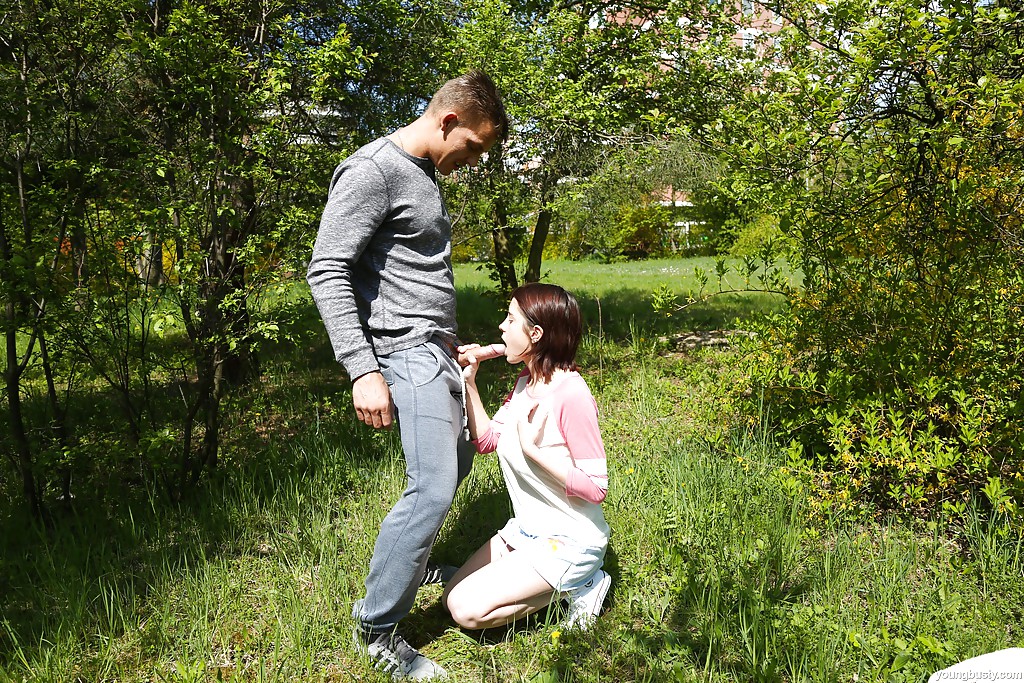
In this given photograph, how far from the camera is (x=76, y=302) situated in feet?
11.4

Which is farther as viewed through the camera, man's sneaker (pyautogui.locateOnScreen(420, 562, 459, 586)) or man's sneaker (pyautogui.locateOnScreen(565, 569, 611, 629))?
man's sneaker (pyautogui.locateOnScreen(420, 562, 459, 586))

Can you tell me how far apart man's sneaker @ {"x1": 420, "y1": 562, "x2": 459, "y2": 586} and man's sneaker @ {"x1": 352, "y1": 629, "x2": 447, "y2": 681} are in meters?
0.54

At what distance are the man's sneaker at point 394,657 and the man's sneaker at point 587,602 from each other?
19.3 inches

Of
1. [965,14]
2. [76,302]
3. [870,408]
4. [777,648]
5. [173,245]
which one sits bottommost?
[777,648]

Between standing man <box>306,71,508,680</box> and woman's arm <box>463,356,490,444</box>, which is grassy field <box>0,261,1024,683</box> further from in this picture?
woman's arm <box>463,356,490,444</box>

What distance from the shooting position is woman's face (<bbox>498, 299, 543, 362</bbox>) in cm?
265

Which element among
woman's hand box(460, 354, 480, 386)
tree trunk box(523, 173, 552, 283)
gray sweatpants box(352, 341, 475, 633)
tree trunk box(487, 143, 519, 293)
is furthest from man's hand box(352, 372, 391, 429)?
tree trunk box(523, 173, 552, 283)

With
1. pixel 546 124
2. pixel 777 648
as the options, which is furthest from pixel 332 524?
pixel 546 124

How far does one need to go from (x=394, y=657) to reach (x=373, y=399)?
85cm

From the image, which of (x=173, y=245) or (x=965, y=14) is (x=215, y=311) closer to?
(x=173, y=245)

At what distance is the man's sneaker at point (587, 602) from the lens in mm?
2592

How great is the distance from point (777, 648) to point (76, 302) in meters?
3.32

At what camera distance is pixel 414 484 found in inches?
89.4

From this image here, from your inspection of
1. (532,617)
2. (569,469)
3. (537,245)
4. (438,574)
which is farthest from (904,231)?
(537,245)
